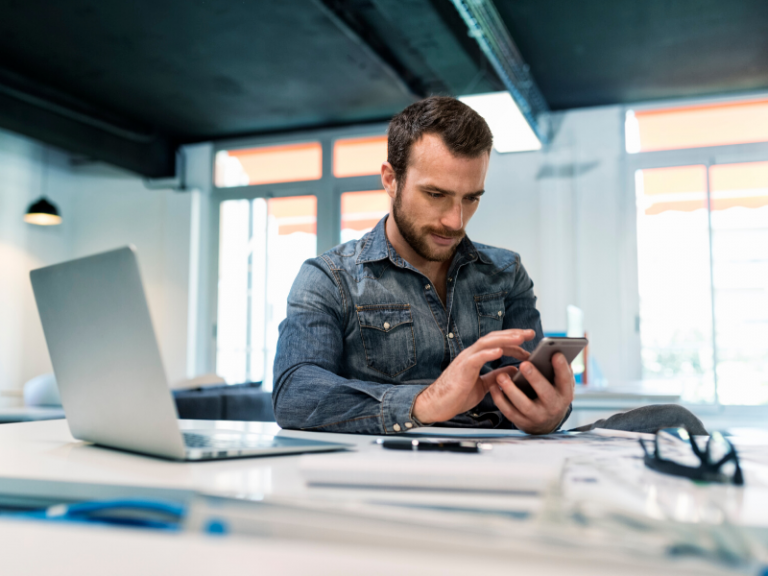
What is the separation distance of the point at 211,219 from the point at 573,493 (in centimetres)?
639

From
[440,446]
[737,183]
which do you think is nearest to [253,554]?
[440,446]

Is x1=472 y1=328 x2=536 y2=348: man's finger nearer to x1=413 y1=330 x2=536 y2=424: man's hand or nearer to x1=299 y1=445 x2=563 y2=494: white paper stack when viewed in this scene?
x1=413 y1=330 x2=536 y2=424: man's hand

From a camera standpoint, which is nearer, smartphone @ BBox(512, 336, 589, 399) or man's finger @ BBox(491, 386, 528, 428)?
smartphone @ BBox(512, 336, 589, 399)

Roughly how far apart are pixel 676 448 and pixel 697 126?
5388mm

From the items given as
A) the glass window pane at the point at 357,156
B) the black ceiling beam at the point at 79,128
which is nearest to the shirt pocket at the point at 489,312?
the black ceiling beam at the point at 79,128

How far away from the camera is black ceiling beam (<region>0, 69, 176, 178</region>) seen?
15.8 ft

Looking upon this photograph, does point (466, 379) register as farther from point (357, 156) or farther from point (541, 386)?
point (357, 156)


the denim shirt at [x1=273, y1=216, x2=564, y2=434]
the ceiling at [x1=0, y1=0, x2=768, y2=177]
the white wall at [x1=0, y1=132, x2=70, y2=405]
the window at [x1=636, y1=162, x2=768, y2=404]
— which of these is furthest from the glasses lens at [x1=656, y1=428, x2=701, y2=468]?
the white wall at [x1=0, y1=132, x2=70, y2=405]

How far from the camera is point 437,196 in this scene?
1418 mm

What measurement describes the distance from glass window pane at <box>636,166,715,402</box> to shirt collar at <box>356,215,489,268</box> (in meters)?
4.17

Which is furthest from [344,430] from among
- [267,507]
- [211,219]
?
[211,219]

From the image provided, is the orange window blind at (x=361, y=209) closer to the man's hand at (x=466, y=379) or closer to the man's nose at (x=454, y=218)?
the man's nose at (x=454, y=218)

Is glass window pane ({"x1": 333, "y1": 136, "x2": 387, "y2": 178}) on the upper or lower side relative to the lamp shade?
upper

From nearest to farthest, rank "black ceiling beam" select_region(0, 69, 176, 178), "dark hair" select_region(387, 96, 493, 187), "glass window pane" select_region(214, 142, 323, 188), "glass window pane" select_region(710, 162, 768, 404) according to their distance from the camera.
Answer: "dark hair" select_region(387, 96, 493, 187)
"black ceiling beam" select_region(0, 69, 176, 178)
"glass window pane" select_region(710, 162, 768, 404)
"glass window pane" select_region(214, 142, 323, 188)
